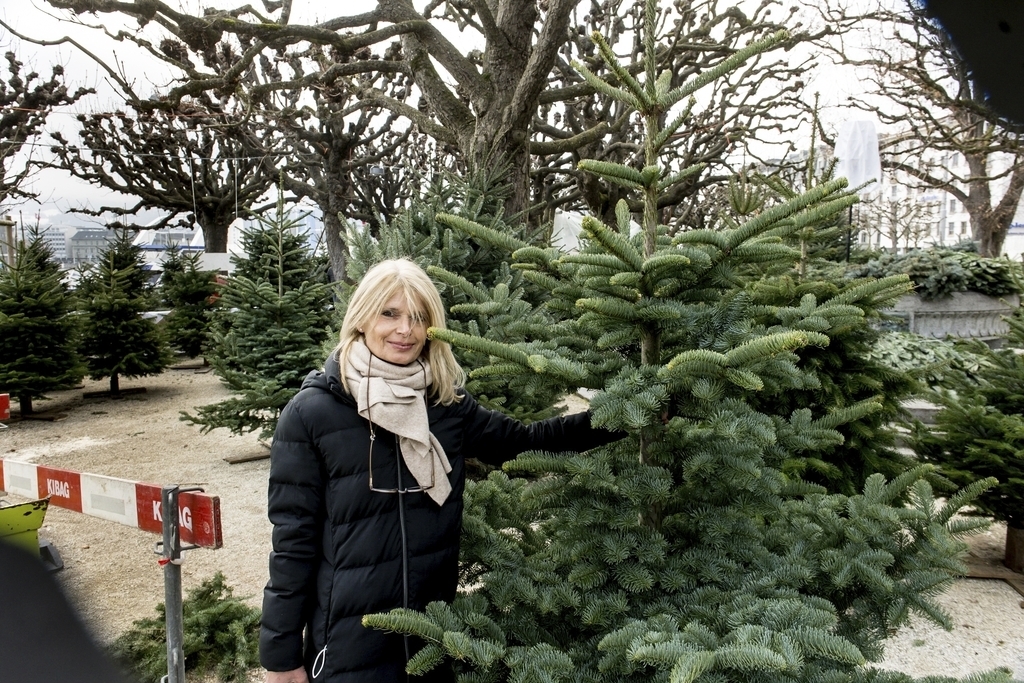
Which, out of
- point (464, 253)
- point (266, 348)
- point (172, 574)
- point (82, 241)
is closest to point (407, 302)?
point (172, 574)

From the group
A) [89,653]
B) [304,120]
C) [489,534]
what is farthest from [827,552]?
[304,120]

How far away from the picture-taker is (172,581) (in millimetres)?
2629

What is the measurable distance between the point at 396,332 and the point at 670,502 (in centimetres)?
104

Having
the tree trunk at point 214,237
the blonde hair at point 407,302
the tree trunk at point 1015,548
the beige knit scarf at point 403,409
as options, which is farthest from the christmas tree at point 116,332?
the tree trunk at point 214,237

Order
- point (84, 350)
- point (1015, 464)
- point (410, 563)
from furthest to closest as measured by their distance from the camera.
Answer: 1. point (84, 350)
2. point (1015, 464)
3. point (410, 563)

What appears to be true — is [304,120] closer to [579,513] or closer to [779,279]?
[779,279]

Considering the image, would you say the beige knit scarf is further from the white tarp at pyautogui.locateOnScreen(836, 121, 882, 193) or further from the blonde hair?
the white tarp at pyautogui.locateOnScreen(836, 121, 882, 193)

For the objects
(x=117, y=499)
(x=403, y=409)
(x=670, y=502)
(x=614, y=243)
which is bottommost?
(x=117, y=499)

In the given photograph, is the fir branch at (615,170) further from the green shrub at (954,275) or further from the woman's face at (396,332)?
the green shrub at (954,275)

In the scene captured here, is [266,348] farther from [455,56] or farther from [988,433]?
[988,433]

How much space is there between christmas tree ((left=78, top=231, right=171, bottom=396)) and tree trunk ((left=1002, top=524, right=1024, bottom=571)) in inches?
489

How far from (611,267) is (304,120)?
19415 mm

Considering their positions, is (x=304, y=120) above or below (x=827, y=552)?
above

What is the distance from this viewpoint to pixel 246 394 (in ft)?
25.5
